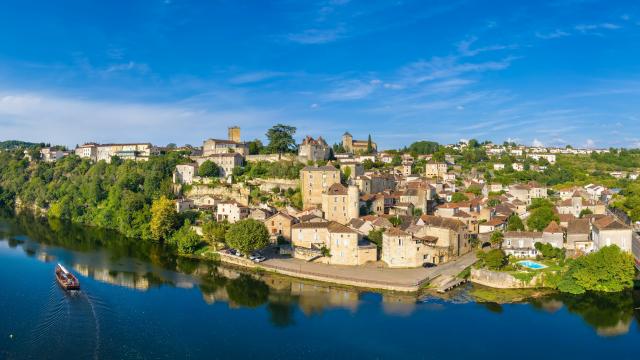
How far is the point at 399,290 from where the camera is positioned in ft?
86.5

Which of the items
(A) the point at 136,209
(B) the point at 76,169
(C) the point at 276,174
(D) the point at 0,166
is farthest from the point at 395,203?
(D) the point at 0,166

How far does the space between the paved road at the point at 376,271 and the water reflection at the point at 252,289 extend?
41.8 inches

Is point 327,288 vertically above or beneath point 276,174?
beneath

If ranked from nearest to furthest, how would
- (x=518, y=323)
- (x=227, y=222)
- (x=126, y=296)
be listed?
1. (x=518, y=323)
2. (x=126, y=296)
3. (x=227, y=222)

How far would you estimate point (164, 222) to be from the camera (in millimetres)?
42062

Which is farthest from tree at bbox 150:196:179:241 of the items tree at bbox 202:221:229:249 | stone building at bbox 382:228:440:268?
stone building at bbox 382:228:440:268

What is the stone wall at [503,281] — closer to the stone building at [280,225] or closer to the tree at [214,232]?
the stone building at [280,225]

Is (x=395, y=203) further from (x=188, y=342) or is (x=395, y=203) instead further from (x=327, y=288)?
(x=188, y=342)

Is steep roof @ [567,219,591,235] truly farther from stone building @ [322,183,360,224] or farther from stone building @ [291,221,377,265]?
stone building @ [322,183,360,224]

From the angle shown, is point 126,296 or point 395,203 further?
point 395,203

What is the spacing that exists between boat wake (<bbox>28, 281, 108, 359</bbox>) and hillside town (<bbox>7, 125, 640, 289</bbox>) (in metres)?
11.0

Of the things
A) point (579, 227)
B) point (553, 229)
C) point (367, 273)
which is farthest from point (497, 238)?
point (367, 273)

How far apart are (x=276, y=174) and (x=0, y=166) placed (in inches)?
2262

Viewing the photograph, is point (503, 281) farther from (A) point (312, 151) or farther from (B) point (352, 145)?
(B) point (352, 145)
